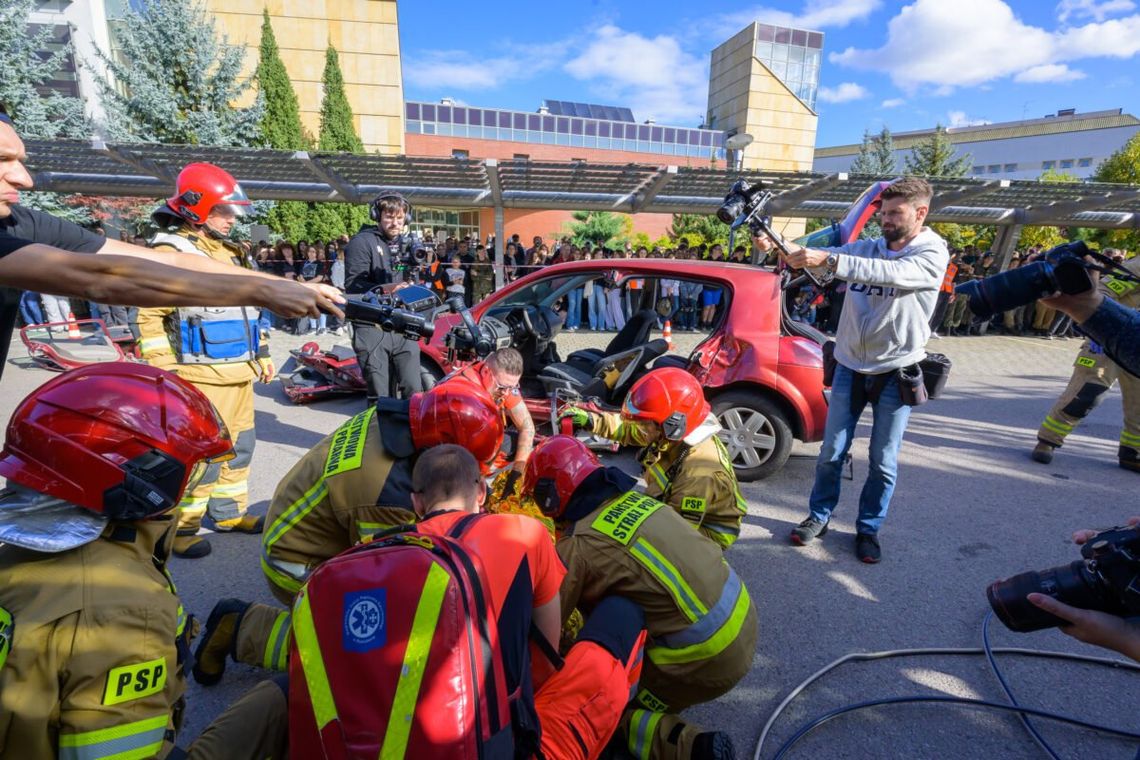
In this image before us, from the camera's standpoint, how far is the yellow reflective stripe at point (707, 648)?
6.16 ft

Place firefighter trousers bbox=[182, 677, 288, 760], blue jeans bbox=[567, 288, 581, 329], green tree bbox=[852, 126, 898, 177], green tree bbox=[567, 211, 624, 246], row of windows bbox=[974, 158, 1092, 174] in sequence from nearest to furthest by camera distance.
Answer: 1. firefighter trousers bbox=[182, 677, 288, 760]
2. blue jeans bbox=[567, 288, 581, 329]
3. green tree bbox=[567, 211, 624, 246]
4. green tree bbox=[852, 126, 898, 177]
5. row of windows bbox=[974, 158, 1092, 174]

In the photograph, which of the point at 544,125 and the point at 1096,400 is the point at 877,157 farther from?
the point at 1096,400

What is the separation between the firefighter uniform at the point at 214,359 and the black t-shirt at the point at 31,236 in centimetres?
56

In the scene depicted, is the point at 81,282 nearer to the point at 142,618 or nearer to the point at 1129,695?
the point at 142,618

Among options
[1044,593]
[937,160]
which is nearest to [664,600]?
[1044,593]

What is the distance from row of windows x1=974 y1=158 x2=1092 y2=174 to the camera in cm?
4712

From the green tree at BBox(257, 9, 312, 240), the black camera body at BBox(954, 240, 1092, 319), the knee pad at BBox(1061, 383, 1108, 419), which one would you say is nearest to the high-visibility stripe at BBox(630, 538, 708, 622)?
the black camera body at BBox(954, 240, 1092, 319)

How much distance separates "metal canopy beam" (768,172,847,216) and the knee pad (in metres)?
5.06

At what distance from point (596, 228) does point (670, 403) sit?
26.5m

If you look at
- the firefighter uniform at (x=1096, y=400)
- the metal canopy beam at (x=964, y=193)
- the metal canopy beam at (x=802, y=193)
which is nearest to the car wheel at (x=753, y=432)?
the firefighter uniform at (x=1096, y=400)

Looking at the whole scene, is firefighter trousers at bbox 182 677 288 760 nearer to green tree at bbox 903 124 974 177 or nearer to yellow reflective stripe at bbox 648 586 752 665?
yellow reflective stripe at bbox 648 586 752 665

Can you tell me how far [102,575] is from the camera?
132 cm

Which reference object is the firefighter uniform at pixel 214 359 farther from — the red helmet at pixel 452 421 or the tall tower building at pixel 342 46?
the tall tower building at pixel 342 46

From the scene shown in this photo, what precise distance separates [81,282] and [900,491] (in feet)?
15.3
